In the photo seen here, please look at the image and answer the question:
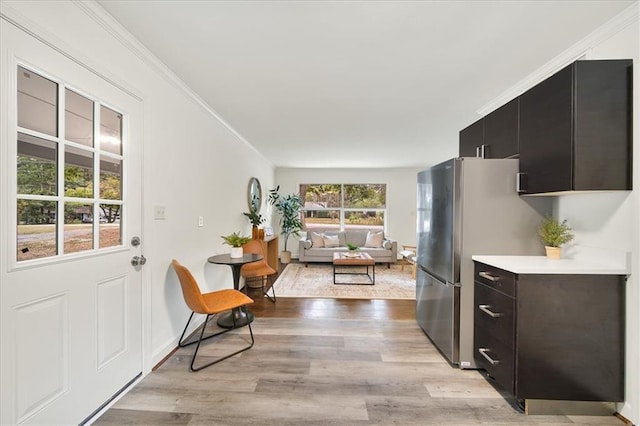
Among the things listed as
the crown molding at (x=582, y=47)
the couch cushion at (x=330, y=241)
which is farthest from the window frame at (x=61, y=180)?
the couch cushion at (x=330, y=241)

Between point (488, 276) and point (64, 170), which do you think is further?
point (488, 276)

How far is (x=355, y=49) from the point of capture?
1.82m

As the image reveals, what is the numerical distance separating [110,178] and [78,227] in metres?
0.37

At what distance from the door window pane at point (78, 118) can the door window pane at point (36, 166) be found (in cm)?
14

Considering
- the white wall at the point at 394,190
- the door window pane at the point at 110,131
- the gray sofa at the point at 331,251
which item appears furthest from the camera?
the white wall at the point at 394,190

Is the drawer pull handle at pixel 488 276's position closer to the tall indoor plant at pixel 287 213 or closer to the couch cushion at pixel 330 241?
the couch cushion at pixel 330 241

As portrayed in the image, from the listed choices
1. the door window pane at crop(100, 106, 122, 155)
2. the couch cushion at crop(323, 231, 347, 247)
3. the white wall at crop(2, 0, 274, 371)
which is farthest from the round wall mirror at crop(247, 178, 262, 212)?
the door window pane at crop(100, 106, 122, 155)

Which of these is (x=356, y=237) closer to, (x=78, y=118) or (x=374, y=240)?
(x=374, y=240)

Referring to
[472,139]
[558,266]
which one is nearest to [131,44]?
[472,139]

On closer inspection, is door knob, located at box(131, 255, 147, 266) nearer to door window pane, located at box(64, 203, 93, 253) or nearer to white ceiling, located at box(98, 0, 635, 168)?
door window pane, located at box(64, 203, 93, 253)

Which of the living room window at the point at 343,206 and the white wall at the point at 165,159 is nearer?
the white wall at the point at 165,159

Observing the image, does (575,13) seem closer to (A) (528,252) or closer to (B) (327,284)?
(A) (528,252)

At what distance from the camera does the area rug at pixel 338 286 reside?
3879 millimetres

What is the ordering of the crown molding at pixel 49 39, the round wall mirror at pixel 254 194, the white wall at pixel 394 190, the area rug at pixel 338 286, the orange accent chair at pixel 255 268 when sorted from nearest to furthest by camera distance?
the crown molding at pixel 49 39 < the orange accent chair at pixel 255 268 < the area rug at pixel 338 286 < the round wall mirror at pixel 254 194 < the white wall at pixel 394 190
